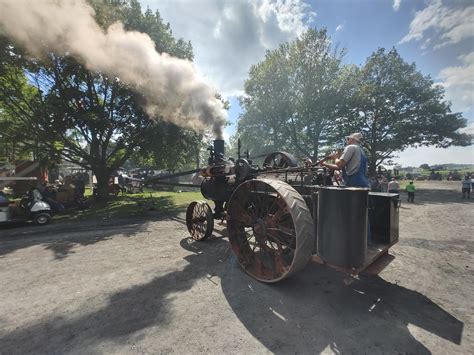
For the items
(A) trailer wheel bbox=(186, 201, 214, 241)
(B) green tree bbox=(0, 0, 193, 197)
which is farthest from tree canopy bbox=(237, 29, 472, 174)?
(A) trailer wheel bbox=(186, 201, 214, 241)

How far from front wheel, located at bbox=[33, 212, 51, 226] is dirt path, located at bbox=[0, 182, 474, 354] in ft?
12.6

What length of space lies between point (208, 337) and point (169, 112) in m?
11.0

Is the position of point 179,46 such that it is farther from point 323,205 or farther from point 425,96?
point 425,96

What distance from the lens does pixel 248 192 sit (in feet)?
13.9

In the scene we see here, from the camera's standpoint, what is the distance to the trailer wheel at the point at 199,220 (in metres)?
6.01

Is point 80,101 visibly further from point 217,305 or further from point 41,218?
point 217,305

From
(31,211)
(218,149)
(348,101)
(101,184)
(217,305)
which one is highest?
Result: (348,101)

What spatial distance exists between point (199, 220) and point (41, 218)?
664 centimetres

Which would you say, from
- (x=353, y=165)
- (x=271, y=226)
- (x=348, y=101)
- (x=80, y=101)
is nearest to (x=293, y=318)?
(x=271, y=226)

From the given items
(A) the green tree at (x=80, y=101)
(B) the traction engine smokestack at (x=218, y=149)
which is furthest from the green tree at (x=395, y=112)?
(B) the traction engine smokestack at (x=218, y=149)

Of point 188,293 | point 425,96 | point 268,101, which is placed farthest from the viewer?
point 268,101

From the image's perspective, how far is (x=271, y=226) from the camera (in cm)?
386

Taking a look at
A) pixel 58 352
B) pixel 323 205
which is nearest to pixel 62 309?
pixel 58 352

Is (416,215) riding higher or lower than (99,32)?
lower
